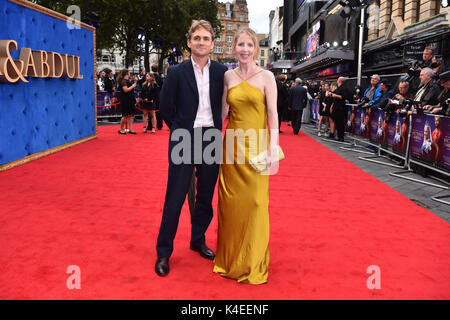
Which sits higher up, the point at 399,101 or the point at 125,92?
the point at 125,92

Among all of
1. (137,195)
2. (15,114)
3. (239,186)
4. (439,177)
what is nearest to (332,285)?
(239,186)

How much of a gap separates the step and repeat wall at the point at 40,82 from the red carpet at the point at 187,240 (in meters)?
1.00

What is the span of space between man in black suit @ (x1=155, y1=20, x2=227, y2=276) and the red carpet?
0.43 metres

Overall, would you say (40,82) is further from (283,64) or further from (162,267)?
(283,64)

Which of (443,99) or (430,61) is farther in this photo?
(430,61)

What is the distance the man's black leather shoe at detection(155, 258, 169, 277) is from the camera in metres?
3.26

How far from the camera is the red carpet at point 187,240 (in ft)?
10.0

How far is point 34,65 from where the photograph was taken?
8055mm

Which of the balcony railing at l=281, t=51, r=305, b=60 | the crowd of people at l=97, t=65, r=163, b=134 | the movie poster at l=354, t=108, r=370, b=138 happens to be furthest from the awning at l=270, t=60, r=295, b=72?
the movie poster at l=354, t=108, r=370, b=138

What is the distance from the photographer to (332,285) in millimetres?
3131

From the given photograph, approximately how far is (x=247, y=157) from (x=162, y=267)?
109 cm

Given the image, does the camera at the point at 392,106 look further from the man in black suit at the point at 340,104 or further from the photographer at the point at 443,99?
the man in black suit at the point at 340,104

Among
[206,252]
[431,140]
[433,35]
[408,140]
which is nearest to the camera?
[206,252]

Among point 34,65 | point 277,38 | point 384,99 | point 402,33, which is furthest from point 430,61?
point 277,38
